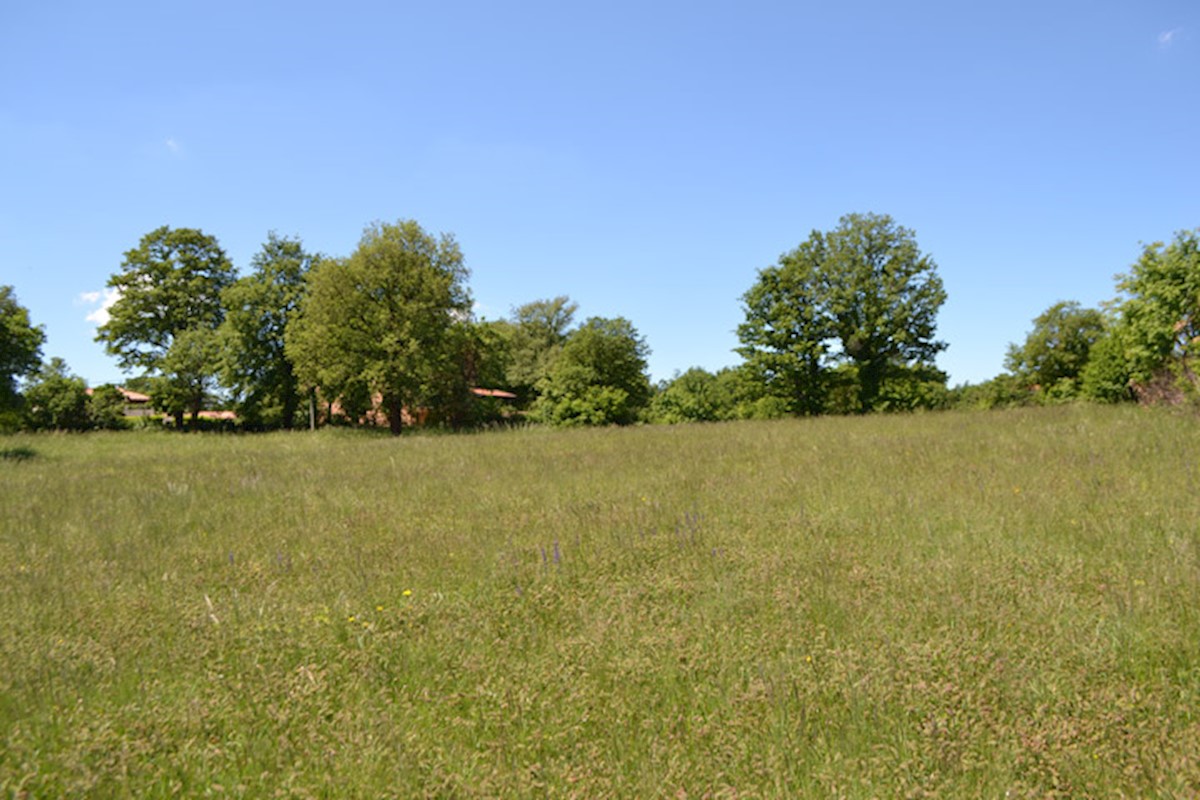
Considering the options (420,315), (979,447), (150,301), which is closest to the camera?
(979,447)

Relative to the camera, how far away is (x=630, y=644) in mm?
3270

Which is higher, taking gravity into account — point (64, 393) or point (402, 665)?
point (64, 393)

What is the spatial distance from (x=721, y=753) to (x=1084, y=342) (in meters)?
A: 75.1

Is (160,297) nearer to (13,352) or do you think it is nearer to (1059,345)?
(13,352)

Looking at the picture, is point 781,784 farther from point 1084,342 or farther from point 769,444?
point 1084,342

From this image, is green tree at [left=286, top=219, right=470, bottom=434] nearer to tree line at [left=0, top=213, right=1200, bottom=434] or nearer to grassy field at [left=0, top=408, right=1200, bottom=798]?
tree line at [left=0, top=213, right=1200, bottom=434]

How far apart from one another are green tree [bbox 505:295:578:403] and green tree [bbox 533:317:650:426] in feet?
37.7

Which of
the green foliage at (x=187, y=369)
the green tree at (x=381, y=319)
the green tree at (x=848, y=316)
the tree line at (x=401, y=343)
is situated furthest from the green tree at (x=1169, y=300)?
the green foliage at (x=187, y=369)

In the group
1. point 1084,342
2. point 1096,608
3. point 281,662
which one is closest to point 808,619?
point 1096,608

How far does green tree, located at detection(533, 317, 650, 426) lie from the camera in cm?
3862

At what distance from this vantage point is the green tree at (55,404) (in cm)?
3828

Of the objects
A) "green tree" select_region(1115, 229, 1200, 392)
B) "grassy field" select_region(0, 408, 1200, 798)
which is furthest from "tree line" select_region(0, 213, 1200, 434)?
"grassy field" select_region(0, 408, 1200, 798)

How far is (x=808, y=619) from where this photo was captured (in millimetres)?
3527

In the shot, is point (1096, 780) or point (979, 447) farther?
point (979, 447)
